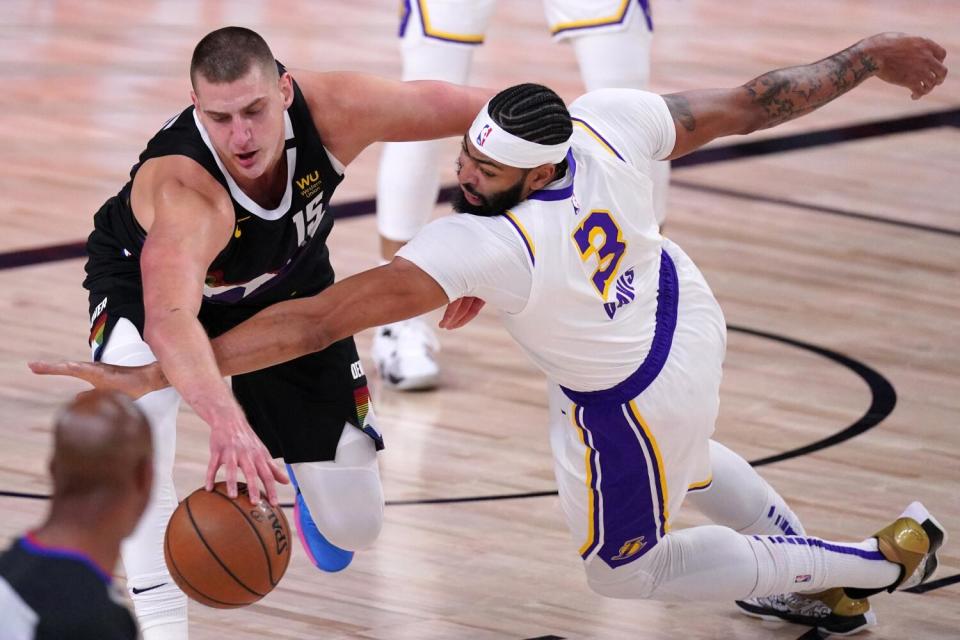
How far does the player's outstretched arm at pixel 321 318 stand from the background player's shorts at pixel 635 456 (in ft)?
1.87

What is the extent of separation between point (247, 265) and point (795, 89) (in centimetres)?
153

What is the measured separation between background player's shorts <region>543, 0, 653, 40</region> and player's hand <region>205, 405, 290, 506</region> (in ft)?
10.9

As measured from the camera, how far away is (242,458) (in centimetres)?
327

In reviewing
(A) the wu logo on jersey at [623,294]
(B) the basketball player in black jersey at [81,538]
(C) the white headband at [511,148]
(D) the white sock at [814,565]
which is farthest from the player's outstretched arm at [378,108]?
(B) the basketball player in black jersey at [81,538]

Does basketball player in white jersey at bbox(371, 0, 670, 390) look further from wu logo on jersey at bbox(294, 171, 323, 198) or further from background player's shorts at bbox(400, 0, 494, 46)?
wu logo on jersey at bbox(294, 171, 323, 198)

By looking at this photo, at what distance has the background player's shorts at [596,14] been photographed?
623 cm

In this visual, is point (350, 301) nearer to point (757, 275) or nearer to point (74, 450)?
point (74, 450)

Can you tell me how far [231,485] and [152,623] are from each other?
2.45ft

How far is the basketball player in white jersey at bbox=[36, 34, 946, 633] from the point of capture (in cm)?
369

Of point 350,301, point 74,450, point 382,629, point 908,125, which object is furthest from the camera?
point 908,125

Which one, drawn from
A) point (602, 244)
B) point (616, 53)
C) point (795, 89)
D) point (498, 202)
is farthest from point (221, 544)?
point (616, 53)

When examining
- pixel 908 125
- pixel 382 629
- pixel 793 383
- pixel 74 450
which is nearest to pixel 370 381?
pixel 793 383

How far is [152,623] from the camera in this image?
3.95 meters

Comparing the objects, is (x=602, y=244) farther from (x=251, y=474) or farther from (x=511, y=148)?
(x=251, y=474)
